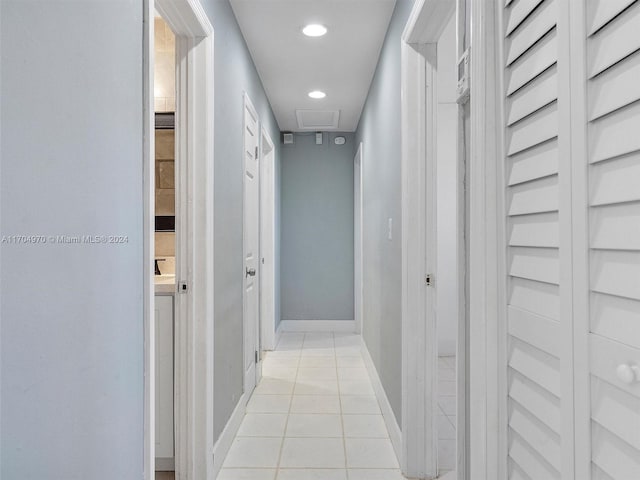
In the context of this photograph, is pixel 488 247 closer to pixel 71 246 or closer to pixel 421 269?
pixel 71 246

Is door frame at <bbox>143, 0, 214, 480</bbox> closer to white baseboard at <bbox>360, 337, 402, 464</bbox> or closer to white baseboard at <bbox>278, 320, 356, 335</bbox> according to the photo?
white baseboard at <bbox>360, 337, 402, 464</bbox>

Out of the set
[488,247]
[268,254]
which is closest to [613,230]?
[488,247]

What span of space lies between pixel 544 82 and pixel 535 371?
1.82 feet

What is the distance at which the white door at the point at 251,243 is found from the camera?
3221 mm

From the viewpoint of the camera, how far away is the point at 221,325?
248 cm

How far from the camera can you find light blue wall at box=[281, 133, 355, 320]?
5.77 m

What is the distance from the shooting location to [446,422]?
2.92 meters

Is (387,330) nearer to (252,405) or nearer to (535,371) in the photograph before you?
(252,405)

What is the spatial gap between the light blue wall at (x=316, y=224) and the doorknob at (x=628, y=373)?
512cm

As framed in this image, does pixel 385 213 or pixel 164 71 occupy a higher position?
pixel 164 71

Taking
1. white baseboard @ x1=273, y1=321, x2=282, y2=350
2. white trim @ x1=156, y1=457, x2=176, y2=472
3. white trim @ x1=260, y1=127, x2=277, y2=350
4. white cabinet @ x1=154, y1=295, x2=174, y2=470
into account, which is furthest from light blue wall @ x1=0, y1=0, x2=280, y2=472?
white baseboard @ x1=273, y1=321, x2=282, y2=350

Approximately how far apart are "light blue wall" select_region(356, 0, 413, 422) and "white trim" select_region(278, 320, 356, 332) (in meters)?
1.51

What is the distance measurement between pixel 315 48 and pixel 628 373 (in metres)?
3.06

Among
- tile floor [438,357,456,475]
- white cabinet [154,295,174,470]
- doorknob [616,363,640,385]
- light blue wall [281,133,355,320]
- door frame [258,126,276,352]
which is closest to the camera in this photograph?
doorknob [616,363,640,385]
